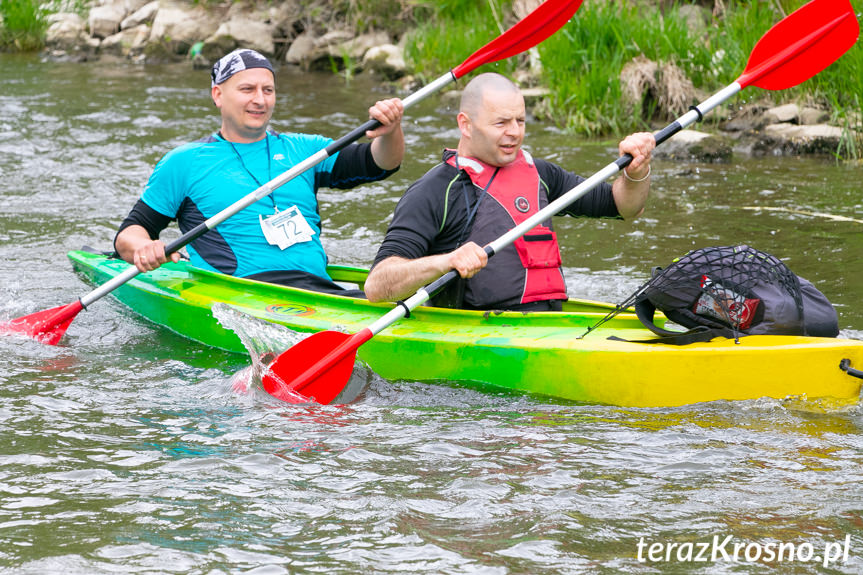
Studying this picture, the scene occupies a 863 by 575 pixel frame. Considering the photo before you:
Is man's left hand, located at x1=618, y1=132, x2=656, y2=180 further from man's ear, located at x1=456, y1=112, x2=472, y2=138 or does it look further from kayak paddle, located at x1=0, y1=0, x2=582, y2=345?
kayak paddle, located at x1=0, y1=0, x2=582, y2=345

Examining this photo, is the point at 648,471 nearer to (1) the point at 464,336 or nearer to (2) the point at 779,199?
(1) the point at 464,336

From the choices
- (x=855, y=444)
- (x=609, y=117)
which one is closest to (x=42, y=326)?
(x=855, y=444)

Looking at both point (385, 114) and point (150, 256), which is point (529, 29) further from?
point (150, 256)

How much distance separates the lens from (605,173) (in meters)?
4.01

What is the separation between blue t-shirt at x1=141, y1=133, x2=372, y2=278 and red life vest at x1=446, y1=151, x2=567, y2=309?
103 centimetres

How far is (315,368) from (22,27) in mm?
13011

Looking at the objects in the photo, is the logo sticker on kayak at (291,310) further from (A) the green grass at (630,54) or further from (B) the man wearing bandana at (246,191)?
(A) the green grass at (630,54)

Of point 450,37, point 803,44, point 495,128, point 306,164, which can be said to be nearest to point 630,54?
point 450,37

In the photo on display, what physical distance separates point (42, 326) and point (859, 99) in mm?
6181

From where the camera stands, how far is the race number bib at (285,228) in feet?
16.1

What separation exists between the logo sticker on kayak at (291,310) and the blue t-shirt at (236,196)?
35 centimetres

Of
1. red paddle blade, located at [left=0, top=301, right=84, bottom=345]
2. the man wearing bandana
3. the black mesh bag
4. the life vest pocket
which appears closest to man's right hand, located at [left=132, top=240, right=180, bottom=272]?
the man wearing bandana

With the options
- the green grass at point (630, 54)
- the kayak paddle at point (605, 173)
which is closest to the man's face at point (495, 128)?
the kayak paddle at point (605, 173)

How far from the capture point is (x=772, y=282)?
367 centimetres
